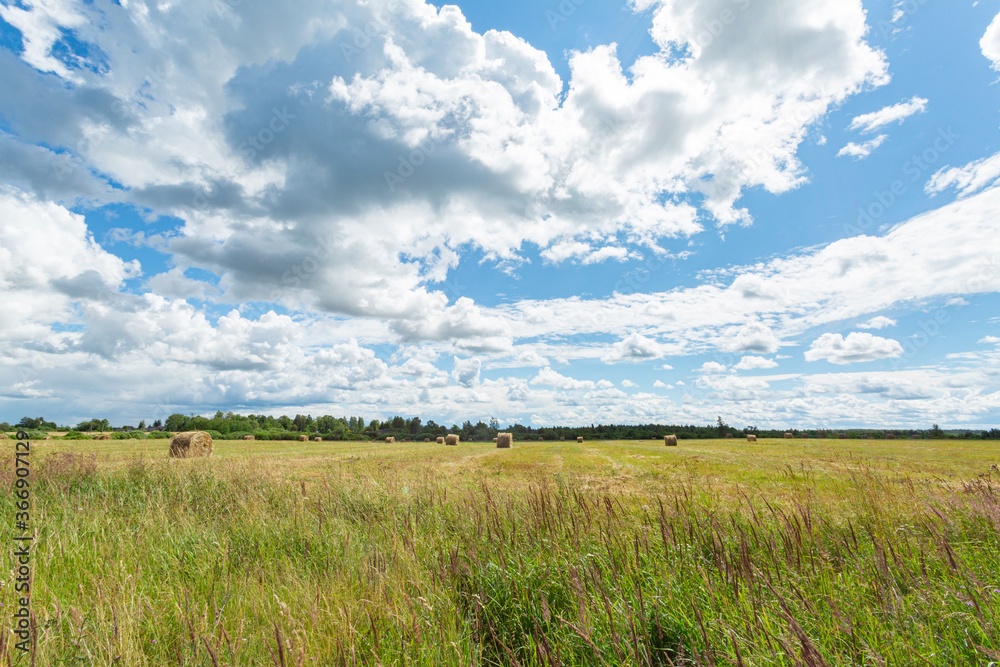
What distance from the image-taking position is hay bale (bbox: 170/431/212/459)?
997 inches

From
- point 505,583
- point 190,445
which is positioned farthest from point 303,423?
point 505,583

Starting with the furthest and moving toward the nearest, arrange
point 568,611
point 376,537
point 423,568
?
point 376,537
point 423,568
point 568,611

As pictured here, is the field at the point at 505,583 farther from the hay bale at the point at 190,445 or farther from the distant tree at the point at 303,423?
the distant tree at the point at 303,423

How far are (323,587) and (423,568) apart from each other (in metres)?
0.93

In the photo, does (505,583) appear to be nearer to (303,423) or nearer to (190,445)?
(190,445)

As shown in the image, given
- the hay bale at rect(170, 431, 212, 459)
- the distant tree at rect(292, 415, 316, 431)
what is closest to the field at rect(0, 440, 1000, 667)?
the hay bale at rect(170, 431, 212, 459)

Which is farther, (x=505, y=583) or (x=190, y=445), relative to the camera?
(x=190, y=445)

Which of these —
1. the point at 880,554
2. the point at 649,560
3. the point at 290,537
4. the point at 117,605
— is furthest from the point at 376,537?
the point at 880,554

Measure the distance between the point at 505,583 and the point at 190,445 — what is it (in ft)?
94.2

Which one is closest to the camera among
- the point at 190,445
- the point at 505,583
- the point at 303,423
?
the point at 505,583

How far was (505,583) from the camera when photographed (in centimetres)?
413

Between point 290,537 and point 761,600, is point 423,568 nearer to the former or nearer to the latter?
point 290,537

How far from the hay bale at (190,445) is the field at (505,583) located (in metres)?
20.6

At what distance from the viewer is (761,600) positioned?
306 centimetres
